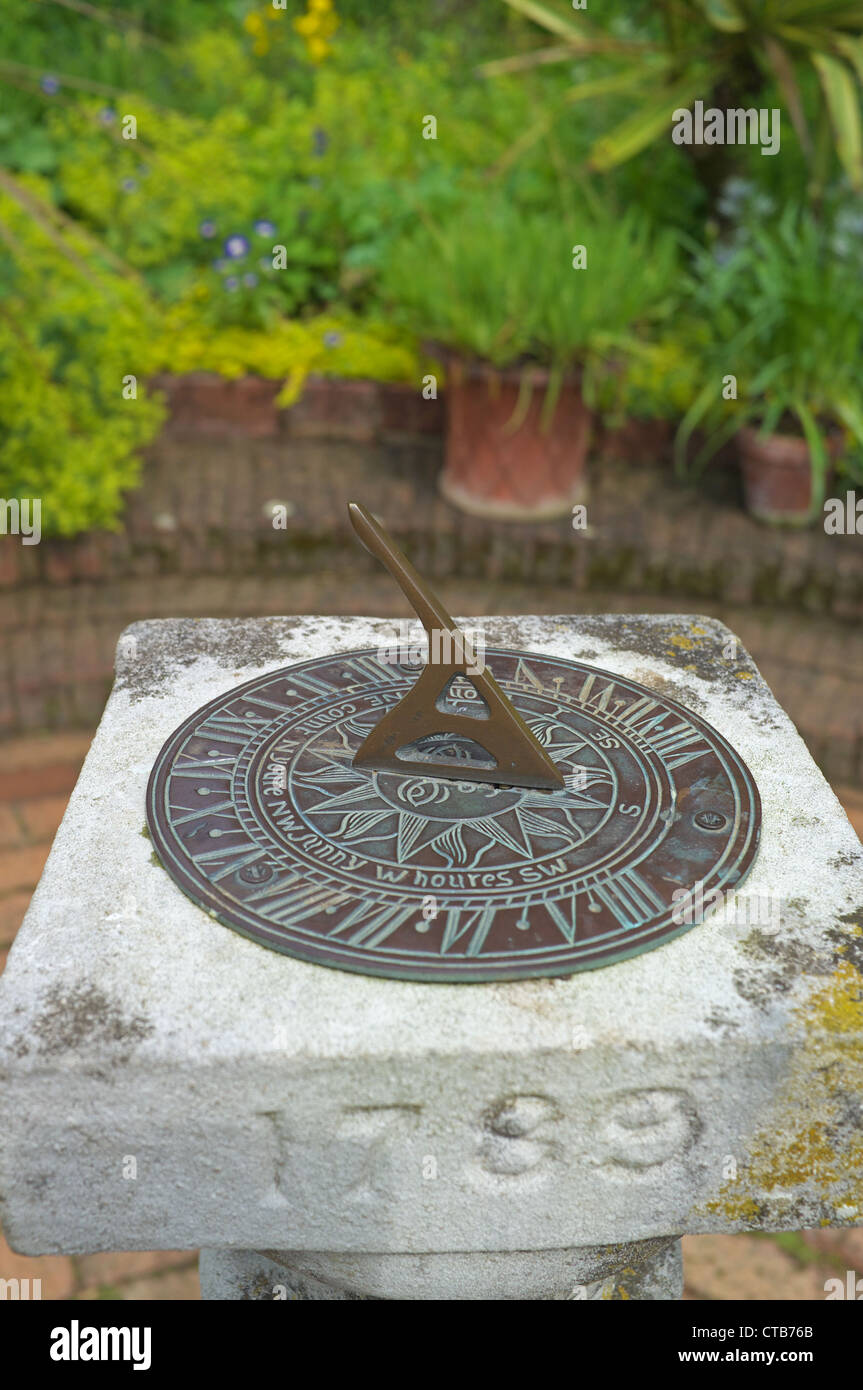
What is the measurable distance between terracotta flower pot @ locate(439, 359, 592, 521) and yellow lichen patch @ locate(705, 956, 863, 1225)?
251 cm

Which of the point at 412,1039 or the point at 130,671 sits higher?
the point at 130,671

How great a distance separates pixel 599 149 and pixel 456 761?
2881mm

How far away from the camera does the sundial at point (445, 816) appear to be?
152 centimetres

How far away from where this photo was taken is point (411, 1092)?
1.41 m

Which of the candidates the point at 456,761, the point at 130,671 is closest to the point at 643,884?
the point at 456,761

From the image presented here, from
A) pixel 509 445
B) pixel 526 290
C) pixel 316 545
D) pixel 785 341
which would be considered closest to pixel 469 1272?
pixel 316 545

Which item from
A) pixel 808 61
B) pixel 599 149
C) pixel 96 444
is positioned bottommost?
pixel 96 444

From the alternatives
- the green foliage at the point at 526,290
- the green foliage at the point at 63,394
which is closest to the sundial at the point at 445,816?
the green foliage at the point at 63,394

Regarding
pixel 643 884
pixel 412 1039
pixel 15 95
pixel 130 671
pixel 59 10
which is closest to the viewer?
pixel 412 1039

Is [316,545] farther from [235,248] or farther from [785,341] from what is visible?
[785,341]

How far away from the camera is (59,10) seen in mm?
5453

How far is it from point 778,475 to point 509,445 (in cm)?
80

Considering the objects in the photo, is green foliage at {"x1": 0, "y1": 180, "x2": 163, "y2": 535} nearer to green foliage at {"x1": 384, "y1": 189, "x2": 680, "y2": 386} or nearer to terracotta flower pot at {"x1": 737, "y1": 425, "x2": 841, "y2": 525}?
green foliage at {"x1": 384, "y1": 189, "x2": 680, "y2": 386}

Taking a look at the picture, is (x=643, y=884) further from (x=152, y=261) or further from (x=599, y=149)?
(x=152, y=261)
